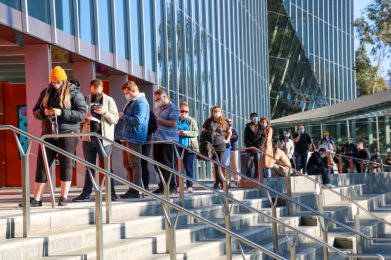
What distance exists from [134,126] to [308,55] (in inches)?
1627

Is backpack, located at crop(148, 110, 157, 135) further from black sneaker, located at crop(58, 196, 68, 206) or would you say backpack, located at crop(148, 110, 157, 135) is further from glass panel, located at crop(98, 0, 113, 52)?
glass panel, located at crop(98, 0, 113, 52)

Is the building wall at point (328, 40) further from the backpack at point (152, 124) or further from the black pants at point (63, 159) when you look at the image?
the black pants at point (63, 159)

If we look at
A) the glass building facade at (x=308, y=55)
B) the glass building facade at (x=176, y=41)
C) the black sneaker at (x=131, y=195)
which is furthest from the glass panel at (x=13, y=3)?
the glass building facade at (x=308, y=55)

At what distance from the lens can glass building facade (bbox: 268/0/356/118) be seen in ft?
161

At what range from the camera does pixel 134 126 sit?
11.8 m

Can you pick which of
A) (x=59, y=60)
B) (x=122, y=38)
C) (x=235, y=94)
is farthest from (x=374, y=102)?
(x=59, y=60)

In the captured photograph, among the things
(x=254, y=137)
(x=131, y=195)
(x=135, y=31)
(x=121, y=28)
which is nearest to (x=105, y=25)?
(x=121, y=28)

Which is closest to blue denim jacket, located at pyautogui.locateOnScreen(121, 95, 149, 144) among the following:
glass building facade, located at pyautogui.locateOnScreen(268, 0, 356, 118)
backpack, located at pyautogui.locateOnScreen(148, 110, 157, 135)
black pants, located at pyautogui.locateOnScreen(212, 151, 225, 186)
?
backpack, located at pyautogui.locateOnScreen(148, 110, 157, 135)

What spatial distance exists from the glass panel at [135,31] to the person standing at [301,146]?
205 inches

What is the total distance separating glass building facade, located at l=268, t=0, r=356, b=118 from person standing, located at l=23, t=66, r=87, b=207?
39006 millimetres

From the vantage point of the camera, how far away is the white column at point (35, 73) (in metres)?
14.4

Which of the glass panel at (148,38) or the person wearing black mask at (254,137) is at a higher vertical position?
the glass panel at (148,38)

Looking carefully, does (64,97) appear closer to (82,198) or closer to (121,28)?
(82,198)

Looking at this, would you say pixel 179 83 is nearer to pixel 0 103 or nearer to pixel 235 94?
pixel 0 103
